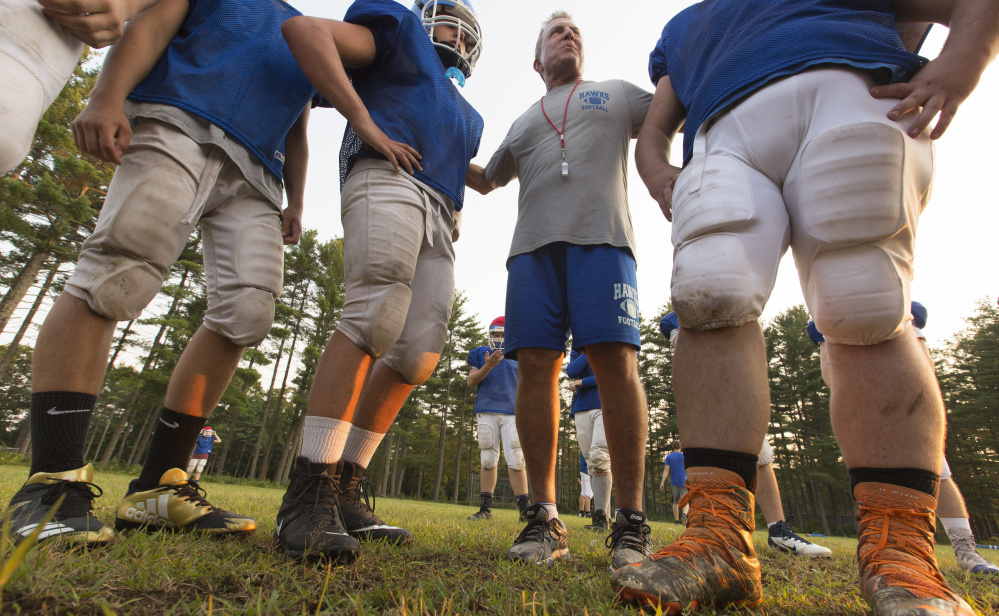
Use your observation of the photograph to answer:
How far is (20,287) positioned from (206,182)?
2148cm

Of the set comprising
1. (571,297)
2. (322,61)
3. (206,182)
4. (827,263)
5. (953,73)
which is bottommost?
(827,263)

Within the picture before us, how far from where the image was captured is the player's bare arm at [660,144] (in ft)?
6.81

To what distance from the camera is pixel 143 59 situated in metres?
1.98

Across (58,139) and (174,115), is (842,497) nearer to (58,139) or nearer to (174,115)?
(174,115)

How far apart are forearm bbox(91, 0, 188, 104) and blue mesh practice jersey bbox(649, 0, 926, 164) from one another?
2.28 metres

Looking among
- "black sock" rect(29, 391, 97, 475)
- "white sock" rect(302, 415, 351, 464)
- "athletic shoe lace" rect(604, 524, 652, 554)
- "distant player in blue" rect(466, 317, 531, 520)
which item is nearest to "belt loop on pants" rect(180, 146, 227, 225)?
"black sock" rect(29, 391, 97, 475)

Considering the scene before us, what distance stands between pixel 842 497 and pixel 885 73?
4409 centimetres

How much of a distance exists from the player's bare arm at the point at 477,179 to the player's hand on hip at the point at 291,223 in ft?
4.39

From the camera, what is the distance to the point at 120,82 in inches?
74.9

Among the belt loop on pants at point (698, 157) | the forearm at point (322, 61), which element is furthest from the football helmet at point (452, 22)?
the belt loop on pants at point (698, 157)

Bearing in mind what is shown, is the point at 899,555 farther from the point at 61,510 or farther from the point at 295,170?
the point at 295,170

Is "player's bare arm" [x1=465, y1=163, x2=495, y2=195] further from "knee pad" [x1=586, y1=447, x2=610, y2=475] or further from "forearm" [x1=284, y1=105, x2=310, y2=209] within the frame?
"knee pad" [x1=586, y1=447, x2=610, y2=475]

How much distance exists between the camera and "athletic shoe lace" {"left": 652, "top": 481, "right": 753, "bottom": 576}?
129 centimetres

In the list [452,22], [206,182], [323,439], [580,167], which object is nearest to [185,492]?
[323,439]
